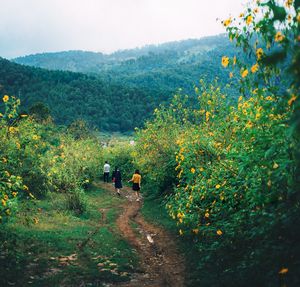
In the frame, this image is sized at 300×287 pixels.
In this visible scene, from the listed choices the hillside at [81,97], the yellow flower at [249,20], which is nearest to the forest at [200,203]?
the yellow flower at [249,20]

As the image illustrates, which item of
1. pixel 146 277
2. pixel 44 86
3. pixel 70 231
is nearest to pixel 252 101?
pixel 146 277

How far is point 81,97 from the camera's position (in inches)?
4688

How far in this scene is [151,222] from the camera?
1677 centimetres

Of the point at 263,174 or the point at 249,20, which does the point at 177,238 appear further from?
the point at 249,20

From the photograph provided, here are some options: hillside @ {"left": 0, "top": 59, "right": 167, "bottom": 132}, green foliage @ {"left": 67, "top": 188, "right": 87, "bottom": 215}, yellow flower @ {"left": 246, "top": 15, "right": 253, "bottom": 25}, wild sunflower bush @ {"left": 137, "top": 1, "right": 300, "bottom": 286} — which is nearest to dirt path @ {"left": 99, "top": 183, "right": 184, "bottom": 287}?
wild sunflower bush @ {"left": 137, "top": 1, "right": 300, "bottom": 286}

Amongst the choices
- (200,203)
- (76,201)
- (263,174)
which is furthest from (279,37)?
(76,201)

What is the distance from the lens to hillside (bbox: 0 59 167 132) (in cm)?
10794

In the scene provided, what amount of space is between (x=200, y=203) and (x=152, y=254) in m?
2.41

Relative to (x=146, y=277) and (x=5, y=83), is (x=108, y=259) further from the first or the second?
(x=5, y=83)

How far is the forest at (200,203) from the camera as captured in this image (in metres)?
5.98

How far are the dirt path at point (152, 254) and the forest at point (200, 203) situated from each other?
44 millimetres

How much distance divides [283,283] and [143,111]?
112m

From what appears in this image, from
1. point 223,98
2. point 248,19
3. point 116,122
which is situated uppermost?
point 248,19

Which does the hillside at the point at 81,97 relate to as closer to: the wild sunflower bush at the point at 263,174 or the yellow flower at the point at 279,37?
the wild sunflower bush at the point at 263,174
